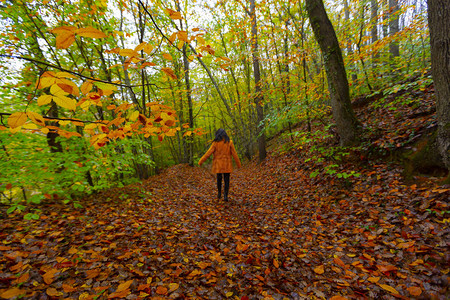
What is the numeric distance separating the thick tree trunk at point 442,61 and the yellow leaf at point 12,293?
560 centimetres

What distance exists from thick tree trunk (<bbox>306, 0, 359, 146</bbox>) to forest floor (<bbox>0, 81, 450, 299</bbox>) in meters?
0.60

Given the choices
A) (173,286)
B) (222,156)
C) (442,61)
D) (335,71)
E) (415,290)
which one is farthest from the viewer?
(222,156)

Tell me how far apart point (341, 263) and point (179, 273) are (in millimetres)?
2109

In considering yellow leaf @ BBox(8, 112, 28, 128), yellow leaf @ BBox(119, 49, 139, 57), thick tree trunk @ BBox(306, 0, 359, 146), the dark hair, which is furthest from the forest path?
yellow leaf @ BBox(119, 49, 139, 57)

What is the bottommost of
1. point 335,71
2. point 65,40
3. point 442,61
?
point 65,40

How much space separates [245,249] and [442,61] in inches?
165

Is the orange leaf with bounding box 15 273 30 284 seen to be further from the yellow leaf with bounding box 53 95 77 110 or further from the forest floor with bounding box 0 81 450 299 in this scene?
the yellow leaf with bounding box 53 95 77 110

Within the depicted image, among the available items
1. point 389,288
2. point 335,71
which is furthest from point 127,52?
point 335,71

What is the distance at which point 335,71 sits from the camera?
14.4 ft

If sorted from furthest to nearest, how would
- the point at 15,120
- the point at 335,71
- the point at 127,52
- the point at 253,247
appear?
1. the point at 335,71
2. the point at 253,247
3. the point at 127,52
4. the point at 15,120

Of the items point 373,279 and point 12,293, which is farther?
point 373,279

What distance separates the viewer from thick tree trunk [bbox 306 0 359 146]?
436 centimetres

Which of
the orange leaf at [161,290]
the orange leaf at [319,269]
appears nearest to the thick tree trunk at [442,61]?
the orange leaf at [319,269]

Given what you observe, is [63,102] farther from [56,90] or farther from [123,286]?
[123,286]
